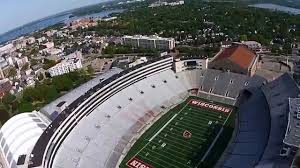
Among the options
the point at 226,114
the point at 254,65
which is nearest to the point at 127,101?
the point at 226,114

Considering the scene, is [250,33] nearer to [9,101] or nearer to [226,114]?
[226,114]

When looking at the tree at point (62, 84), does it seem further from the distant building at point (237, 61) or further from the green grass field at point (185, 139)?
the distant building at point (237, 61)

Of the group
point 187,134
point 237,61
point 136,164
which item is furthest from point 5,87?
point 237,61

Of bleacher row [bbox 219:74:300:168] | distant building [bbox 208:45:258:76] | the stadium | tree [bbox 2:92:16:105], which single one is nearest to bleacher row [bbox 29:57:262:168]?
the stadium

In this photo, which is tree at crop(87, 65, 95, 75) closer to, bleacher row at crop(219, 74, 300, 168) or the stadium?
the stadium

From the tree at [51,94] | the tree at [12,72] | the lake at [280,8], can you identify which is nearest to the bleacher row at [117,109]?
the tree at [51,94]

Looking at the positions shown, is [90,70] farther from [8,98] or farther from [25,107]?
[25,107]
